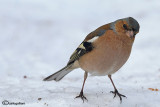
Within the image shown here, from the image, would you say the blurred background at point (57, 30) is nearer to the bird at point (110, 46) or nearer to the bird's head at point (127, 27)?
the bird at point (110, 46)

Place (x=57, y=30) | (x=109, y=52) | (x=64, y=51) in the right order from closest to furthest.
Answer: (x=109, y=52), (x=64, y=51), (x=57, y=30)

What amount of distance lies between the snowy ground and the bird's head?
1.25 m

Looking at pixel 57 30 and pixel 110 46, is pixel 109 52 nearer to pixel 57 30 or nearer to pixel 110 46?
pixel 110 46

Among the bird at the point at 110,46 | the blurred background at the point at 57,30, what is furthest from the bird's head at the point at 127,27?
the blurred background at the point at 57,30

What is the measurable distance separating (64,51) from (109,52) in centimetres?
715

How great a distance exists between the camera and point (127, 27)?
17.7 feet

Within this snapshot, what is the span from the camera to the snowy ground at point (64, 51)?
5.95 metres

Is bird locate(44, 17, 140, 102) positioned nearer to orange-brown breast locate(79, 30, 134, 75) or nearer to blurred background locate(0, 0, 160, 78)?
orange-brown breast locate(79, 30, 134, 75)

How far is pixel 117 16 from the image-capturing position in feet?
49.6

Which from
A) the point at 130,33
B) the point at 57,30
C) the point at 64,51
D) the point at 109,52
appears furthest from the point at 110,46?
the point at 57,30

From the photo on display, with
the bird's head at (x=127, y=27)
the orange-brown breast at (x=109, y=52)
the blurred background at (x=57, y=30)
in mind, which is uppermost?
the blurred background at (x=57, y=30)

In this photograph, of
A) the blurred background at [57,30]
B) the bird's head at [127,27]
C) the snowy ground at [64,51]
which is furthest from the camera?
the blurred background at [57,30]

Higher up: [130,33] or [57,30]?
[57,30]

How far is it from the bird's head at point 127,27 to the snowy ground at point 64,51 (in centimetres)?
125
